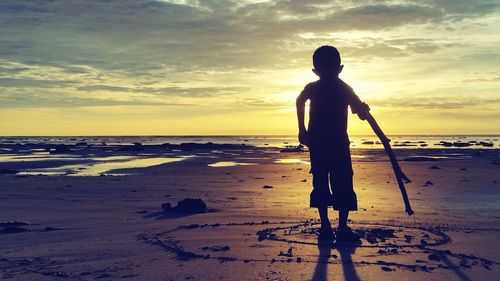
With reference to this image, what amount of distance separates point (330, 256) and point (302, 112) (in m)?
2.26

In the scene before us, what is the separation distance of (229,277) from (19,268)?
2261 millimetres

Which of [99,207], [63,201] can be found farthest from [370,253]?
[63,201]

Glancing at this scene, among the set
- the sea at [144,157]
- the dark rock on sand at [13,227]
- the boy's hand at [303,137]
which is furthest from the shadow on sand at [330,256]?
the sea at [144,157]

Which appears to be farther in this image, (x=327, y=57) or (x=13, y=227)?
(x=13, y=227)

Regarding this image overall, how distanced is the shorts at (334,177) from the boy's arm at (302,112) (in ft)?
0.73

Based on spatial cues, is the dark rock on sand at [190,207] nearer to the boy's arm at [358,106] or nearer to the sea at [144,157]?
the boy's arm at [358,106]

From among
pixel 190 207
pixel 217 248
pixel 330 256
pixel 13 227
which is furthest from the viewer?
pixel 190 207

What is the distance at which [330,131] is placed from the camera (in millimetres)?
6945

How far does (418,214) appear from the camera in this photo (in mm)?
9516

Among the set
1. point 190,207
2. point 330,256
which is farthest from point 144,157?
point 330,256

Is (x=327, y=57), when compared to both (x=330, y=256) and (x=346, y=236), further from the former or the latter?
(x=330, y=256)

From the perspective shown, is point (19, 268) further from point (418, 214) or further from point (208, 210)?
point (418, 214)

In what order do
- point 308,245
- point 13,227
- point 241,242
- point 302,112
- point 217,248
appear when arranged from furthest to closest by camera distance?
point 13,227 → point 302,112 → point 241,242 → point 308,245 → point 217,248

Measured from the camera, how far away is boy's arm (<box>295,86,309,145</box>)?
7.00 m
